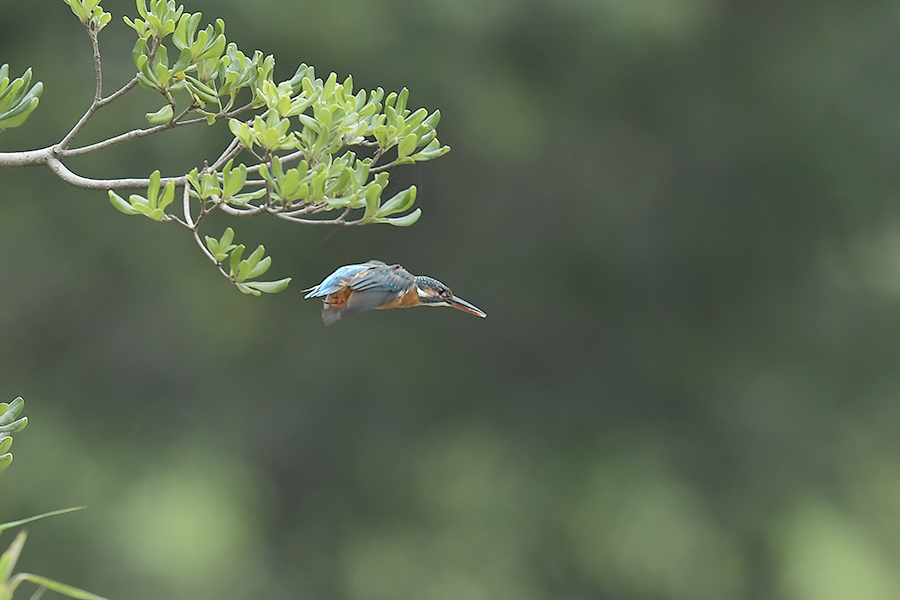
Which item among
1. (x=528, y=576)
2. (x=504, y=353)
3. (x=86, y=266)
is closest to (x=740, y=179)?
(x=504, y=353)

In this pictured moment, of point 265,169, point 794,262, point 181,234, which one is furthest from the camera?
point 794,262

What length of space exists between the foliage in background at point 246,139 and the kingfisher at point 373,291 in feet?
0.20

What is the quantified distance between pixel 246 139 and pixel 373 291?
0.64ft

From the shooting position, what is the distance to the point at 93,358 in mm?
5008

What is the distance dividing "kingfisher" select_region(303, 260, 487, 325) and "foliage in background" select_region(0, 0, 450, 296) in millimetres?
62

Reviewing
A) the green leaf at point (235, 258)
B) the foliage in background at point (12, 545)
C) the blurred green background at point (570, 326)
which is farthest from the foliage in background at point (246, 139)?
the blurred green background at point (570, 326)

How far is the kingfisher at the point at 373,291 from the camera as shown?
1.00 meters

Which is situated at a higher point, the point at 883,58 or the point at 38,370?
the point at 883,58

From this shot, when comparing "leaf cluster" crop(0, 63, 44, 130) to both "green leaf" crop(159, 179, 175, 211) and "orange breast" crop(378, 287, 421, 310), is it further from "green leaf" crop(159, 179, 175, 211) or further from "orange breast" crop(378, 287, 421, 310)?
"orange breast" crop(378, 287, 421, 310)

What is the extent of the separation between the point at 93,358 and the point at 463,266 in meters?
1.88

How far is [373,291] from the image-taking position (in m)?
1.03

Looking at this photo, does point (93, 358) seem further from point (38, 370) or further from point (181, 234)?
point (181, 234)

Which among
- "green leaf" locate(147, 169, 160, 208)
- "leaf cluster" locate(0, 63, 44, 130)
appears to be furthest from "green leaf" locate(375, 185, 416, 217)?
"leaf cluster" locate(0, 63, 44, 130)

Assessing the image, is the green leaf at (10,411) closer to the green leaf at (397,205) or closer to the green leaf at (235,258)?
the green leaf at (235,258)
